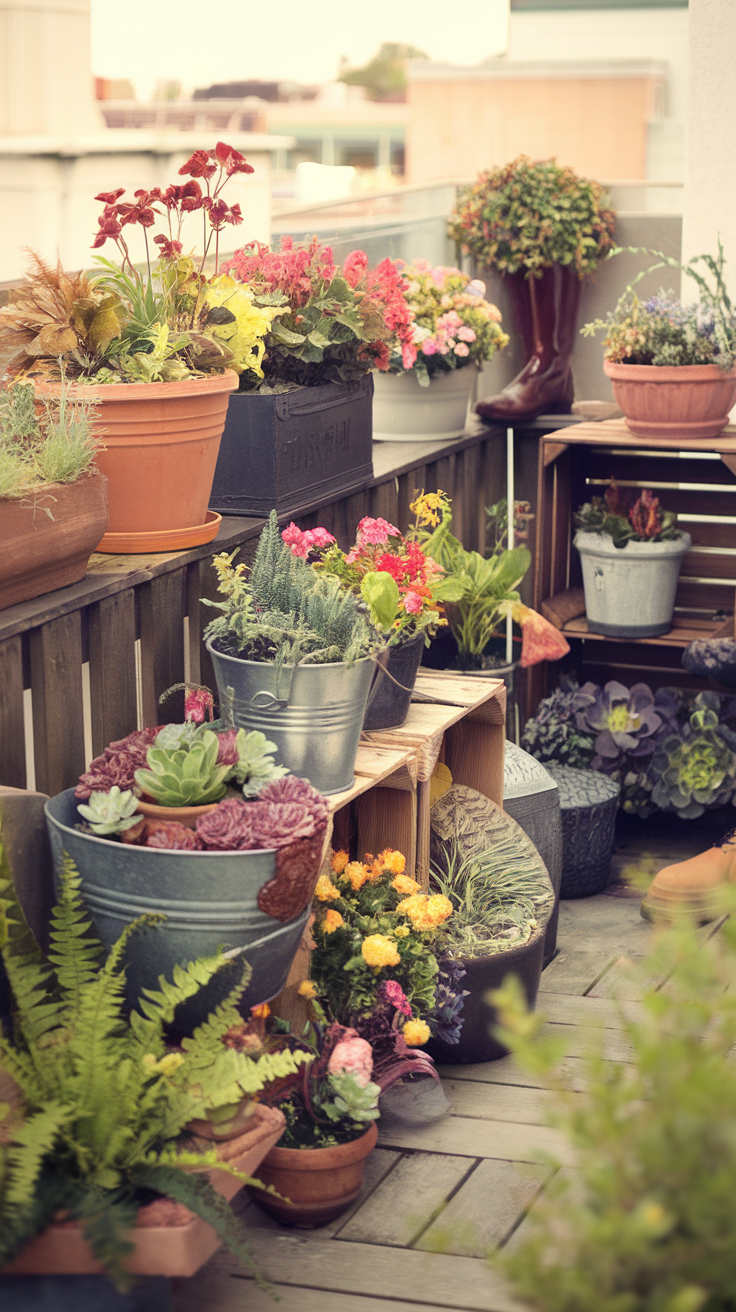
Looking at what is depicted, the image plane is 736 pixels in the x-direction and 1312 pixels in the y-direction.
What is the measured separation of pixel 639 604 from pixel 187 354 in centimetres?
169

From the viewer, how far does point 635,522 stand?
12.2 feet

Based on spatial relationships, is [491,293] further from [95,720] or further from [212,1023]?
[212,1023]

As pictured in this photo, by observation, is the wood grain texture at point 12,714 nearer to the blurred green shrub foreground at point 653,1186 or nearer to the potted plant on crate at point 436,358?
the blurred green shrub foreground at point 653,1186

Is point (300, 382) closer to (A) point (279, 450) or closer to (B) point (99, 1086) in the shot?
(A) point (279, 450)

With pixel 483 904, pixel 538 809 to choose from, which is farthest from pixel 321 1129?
pixel 538 809

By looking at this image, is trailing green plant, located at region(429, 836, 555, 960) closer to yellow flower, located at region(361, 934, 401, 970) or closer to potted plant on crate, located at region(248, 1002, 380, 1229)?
yellow flower, located at region(361, 934, 401, 970)

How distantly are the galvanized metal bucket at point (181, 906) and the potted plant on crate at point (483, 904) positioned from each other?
2.26 feet

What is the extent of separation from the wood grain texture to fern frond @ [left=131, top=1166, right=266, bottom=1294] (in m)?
0.60

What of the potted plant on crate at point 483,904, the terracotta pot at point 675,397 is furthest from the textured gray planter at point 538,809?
the terracotta pot at point 675,397

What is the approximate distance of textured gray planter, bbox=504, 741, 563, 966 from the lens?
303 centimetres

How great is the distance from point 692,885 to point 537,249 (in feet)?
5.95

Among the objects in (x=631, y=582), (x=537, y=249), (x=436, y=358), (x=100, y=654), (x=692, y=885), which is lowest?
(x=692, y=885)

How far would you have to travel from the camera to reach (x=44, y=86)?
8812 mm

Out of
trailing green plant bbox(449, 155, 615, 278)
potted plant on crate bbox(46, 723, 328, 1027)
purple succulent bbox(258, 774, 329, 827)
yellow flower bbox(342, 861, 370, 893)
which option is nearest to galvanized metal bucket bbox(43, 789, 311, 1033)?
potted plant on crate bbox(46, 723, 328, 1027)
